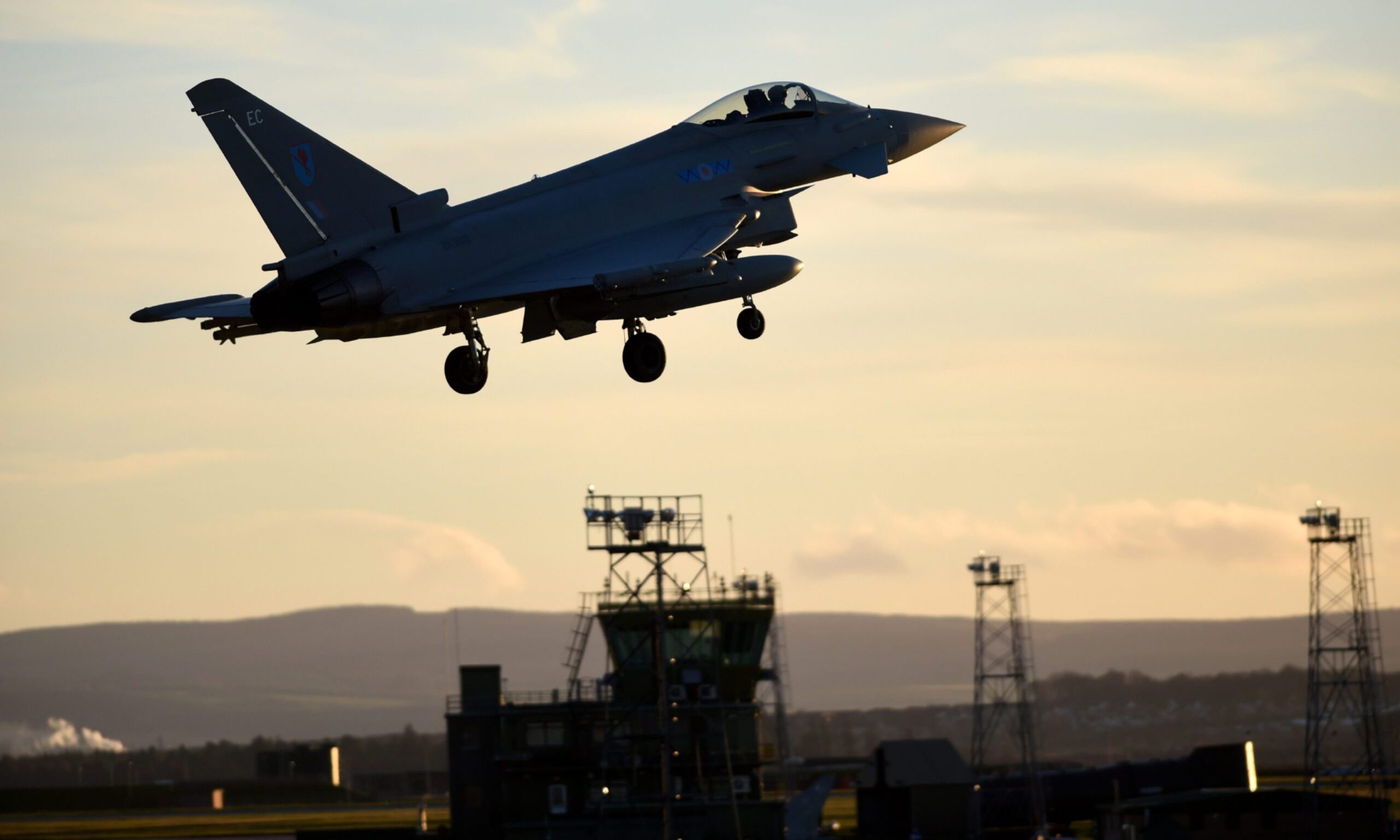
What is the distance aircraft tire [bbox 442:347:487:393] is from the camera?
98.7ft

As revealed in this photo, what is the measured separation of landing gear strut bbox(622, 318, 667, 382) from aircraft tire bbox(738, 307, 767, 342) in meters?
1.98

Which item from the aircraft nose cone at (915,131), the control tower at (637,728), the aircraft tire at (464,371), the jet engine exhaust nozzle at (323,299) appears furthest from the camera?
the control tower at (637,728)

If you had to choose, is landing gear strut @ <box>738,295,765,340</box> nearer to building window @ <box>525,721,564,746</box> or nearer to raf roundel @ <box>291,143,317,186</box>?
raf roundel @ <box>291,143,317,186</box>

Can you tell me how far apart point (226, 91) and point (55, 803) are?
12372 centimetres

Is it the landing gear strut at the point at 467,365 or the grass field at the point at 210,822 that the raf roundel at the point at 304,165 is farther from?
the grass field at the point at 210,822

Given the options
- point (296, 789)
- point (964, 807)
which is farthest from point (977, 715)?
point (296, 789)

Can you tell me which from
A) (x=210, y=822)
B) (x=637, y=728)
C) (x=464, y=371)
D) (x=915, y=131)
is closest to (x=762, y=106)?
(x=915, y=131)

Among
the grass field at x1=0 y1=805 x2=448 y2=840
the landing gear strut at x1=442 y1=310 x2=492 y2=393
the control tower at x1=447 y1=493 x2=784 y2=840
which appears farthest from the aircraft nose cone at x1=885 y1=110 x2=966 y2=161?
the grass field at x1=0 y1=805 x2=448 y2=840

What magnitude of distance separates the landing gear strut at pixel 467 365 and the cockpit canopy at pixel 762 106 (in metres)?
5.66

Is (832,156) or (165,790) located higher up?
(832,156)

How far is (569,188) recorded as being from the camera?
30219mm

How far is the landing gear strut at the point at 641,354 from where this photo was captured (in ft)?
102

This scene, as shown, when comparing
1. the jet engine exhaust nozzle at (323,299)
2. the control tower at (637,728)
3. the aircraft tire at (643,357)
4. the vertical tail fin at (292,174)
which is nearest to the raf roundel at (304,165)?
the vertical tail fin at (292,174)

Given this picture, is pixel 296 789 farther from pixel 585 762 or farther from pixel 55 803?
pixel 585 762
